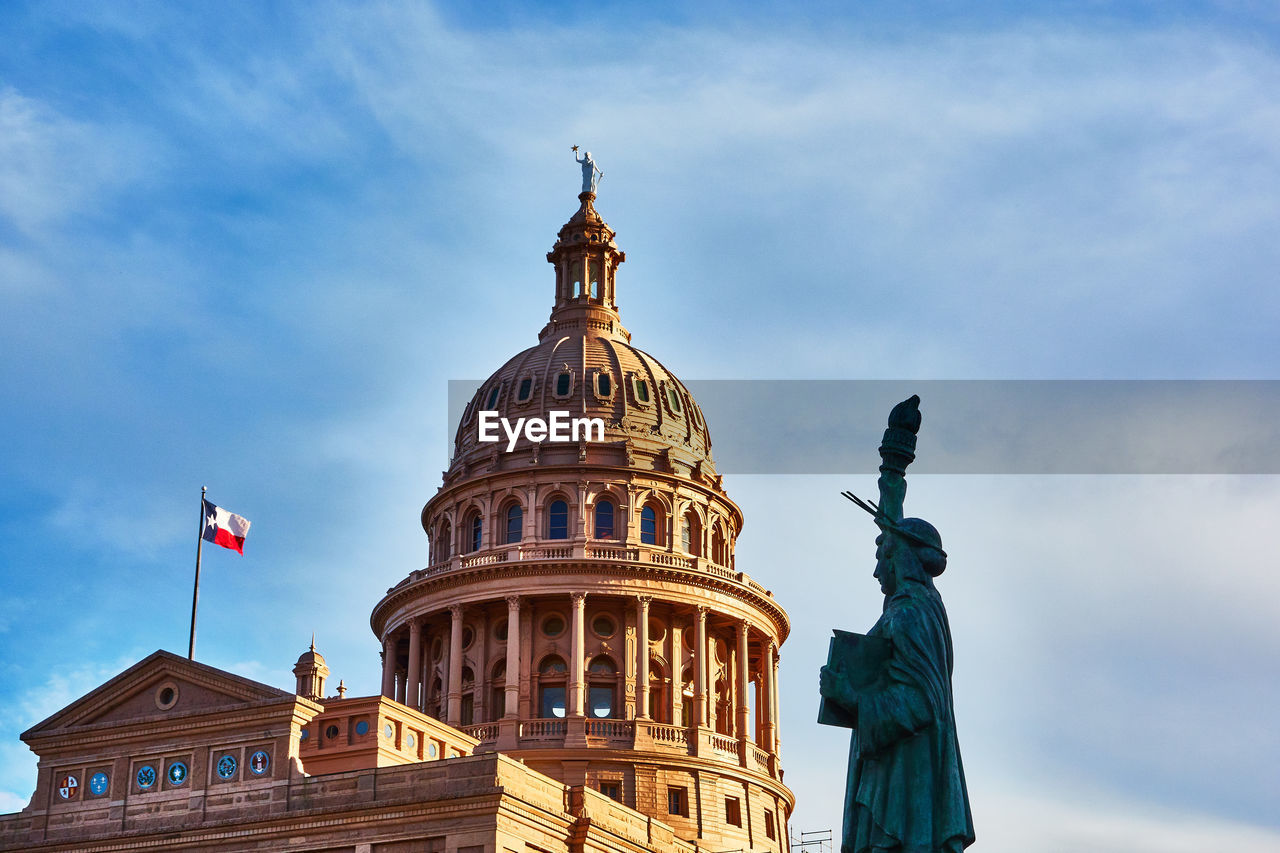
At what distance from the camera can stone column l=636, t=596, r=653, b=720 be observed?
81.3 meters

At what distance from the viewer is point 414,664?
86.3m

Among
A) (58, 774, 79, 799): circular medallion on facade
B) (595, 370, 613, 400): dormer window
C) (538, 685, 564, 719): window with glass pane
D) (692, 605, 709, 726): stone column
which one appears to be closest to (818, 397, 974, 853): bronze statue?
(58, 774, 79, 799): circular medallion on facade

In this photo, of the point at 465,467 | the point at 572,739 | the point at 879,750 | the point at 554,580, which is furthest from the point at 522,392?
the point at 879,750

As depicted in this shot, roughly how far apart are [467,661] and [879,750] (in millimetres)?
67721

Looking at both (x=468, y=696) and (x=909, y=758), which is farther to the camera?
(x=468, y=696)

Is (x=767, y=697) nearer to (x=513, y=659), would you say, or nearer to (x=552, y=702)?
(x=552, y=702)

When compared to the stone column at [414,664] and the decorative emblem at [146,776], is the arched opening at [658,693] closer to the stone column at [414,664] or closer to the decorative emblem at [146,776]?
the stone column at [414,664]

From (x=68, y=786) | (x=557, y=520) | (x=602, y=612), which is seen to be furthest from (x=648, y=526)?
(x=68, y=786)

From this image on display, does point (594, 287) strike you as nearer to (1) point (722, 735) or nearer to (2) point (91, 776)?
(1) point (722, 735)

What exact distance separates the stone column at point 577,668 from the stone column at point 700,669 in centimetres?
556

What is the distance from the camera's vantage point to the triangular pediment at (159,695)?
192ft

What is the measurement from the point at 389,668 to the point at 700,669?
1590cm

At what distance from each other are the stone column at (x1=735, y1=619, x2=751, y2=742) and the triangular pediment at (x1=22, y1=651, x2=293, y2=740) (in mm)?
31450

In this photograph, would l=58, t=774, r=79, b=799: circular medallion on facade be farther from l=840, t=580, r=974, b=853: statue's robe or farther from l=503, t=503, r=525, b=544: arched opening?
l=840, t=580, r=974, b=853: statue's robe
